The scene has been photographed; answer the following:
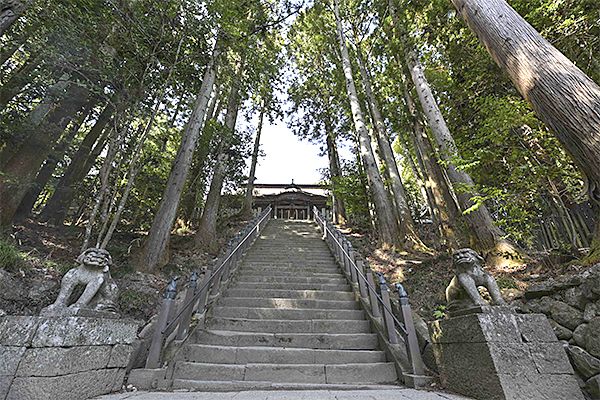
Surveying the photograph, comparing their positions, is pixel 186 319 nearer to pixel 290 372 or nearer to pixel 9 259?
pixel 290 372

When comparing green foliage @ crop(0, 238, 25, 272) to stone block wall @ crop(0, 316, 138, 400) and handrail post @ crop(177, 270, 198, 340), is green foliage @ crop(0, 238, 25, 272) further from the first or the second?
handrail post @ crop(177, 270, 198, 340)

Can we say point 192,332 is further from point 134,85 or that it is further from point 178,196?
point 134,85

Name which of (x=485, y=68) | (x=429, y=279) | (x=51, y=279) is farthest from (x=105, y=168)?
(x=485, y=68)

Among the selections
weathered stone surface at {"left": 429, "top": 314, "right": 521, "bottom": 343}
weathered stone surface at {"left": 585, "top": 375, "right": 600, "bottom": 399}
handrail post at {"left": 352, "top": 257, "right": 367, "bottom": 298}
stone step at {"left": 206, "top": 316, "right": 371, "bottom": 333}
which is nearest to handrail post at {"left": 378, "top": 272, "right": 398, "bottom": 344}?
stone step at {"left": 206, "top": 316, "right": 371, "bottom": 333}

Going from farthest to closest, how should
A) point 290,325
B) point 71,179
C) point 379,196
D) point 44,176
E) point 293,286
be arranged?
point 71,179
point 379,196
point 44,176
point 293,286
point 290,325

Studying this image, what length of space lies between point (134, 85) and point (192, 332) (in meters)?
6.22

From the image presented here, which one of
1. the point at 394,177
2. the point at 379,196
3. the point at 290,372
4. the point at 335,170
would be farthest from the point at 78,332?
the point at 335,170

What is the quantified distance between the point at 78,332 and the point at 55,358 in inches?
9.2

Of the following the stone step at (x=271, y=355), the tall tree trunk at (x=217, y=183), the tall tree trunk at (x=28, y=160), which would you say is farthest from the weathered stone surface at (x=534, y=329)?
the tall tree trunk at (x=28, y=160)

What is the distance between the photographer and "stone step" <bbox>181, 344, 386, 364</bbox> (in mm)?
3332

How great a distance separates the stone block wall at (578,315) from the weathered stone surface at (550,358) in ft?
1.03

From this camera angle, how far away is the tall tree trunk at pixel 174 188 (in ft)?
19.7

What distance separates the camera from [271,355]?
3.37 metres

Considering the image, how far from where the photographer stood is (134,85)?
6.10m
